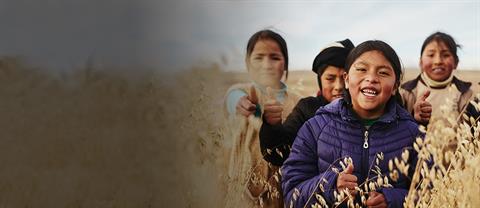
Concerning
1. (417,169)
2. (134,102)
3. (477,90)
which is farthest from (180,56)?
(477,90)

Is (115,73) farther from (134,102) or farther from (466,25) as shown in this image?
(466,25)

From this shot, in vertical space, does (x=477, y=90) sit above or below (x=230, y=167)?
above

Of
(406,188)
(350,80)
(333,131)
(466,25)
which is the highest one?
(466,25)

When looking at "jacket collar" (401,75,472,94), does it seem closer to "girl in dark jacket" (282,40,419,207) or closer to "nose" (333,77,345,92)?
"girl in dark jacket" (282,40,419,207)

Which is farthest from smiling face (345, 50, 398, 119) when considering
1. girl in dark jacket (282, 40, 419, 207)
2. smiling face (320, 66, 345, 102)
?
smiling face (320, 66, 345, 102)

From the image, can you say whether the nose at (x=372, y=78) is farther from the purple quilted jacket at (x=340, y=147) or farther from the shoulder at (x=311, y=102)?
the shoulder at (x=311, y=102)

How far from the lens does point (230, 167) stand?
10.8 ft

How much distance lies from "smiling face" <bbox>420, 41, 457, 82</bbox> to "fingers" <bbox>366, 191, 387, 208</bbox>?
2.05ft

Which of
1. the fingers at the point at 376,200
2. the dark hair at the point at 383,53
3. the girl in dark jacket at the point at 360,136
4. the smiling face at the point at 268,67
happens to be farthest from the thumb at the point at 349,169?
the smiling face at the point at 268,67

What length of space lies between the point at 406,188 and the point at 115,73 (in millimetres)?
1442

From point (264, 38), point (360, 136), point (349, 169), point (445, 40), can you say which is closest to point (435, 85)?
point (445, 40)

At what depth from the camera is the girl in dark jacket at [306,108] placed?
328 centimetres

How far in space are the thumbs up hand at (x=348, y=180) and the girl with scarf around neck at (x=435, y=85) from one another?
0.42 m

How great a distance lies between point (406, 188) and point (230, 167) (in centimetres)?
82
